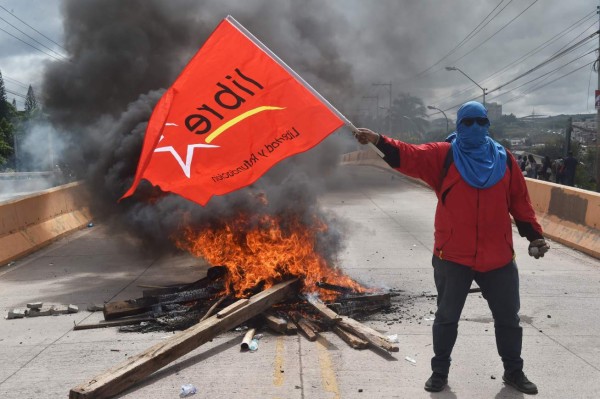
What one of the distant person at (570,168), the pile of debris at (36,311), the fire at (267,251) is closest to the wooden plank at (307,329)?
the fire at (267,251)

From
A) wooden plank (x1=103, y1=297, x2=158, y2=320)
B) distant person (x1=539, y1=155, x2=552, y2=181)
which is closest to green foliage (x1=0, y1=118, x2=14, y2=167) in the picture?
distant person (x1=539, y1=155, x2=552, y2=181)

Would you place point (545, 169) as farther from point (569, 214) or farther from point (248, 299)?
point (248, 299)

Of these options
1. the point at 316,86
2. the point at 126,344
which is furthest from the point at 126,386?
the point at 316,86

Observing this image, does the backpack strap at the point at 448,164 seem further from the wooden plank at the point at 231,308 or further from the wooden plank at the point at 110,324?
the wooden plank at the point at 110,324

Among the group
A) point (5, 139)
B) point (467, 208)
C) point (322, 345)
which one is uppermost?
point (5, 139)

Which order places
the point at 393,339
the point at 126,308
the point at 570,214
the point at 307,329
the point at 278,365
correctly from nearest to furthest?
the point at 278,365, the point at 393,339, the point at 307,329, the point at 126,308, the point at 570,214

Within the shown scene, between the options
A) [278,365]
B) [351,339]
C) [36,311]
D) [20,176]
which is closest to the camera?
[278,365]

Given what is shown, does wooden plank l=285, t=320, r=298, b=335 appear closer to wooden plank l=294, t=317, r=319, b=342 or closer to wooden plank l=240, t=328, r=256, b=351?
wooden plank l=294, t=317, r=319, b=342

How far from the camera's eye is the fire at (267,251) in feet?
20.3

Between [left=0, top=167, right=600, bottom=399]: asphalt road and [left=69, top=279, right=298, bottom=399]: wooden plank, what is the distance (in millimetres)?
125

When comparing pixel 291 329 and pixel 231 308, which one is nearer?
pixel 231 308

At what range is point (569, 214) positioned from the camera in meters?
10.8

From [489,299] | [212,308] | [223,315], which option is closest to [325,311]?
[223,315]

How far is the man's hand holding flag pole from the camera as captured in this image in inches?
188
